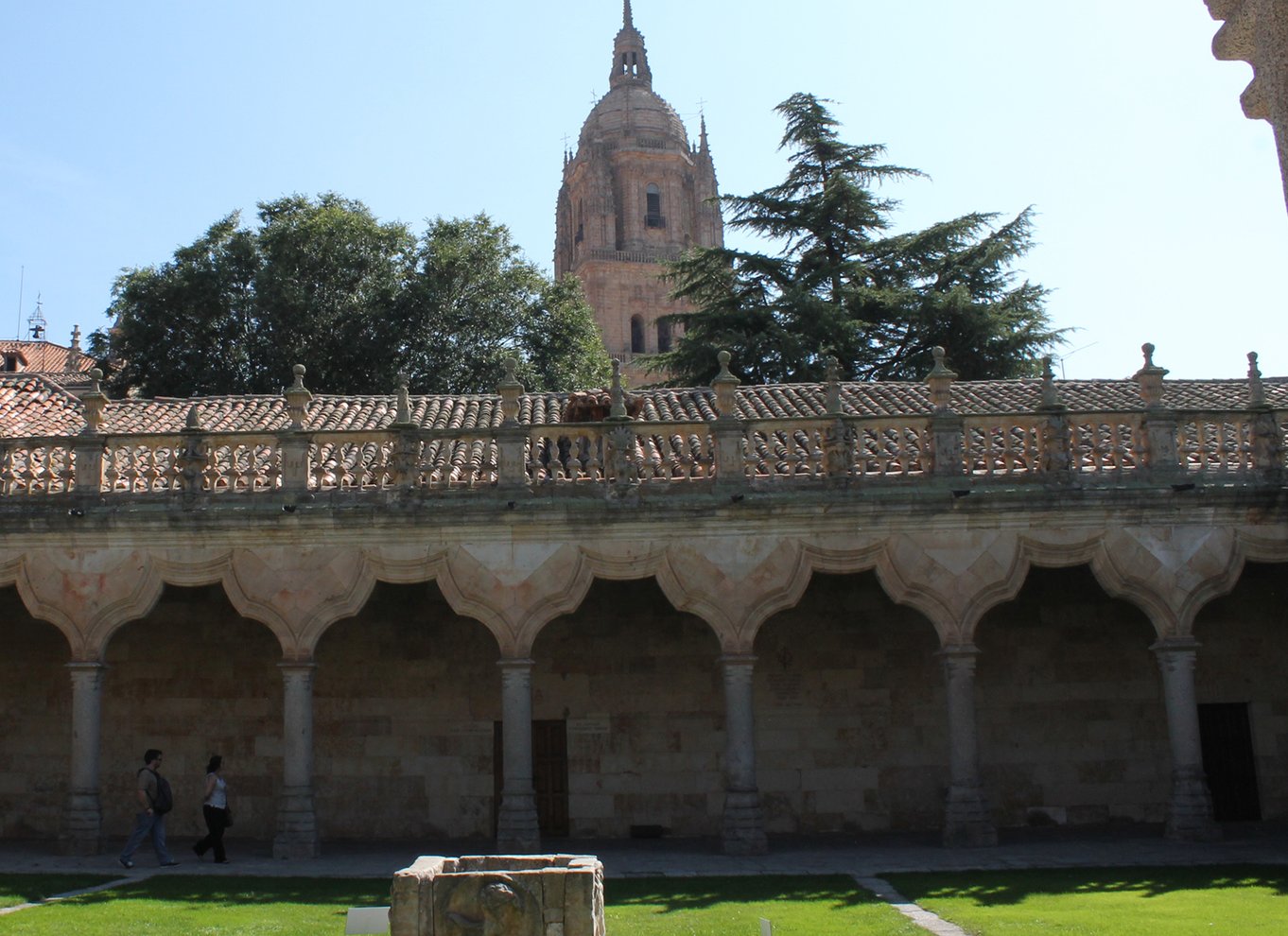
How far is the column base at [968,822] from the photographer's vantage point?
16.5 metres

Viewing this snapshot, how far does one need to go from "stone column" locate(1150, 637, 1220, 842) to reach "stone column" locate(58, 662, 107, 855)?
13.8m

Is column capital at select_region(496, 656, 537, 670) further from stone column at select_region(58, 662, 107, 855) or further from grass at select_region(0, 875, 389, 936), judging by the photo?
Answer: stone column at select_region(58, 662, 107, 855)

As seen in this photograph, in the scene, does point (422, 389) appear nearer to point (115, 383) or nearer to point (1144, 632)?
point (115, 383)

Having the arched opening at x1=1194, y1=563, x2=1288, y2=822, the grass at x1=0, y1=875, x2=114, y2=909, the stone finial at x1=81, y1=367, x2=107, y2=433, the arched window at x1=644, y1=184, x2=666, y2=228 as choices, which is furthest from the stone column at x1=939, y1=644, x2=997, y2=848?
the arched window at x1=644, y1=184, x2=666, y2=228

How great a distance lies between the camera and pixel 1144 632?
20.0 m

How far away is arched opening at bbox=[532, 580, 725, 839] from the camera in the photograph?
64.5ft

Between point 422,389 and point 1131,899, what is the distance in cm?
2720

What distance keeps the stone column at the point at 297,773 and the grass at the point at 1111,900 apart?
7.41 m

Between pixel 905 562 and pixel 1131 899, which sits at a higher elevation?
pixel 905 562

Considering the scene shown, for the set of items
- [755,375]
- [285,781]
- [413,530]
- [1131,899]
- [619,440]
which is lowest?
[1131,899]

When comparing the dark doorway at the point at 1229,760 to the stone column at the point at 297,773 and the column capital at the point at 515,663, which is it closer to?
the column capital at the point at 515,663

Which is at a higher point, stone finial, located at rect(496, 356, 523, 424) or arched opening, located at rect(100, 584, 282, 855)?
stone finial, located at rect(496, 356, 523, 424)

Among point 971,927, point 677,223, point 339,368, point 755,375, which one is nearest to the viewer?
point 971,927

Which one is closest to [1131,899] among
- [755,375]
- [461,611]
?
[461,611]
